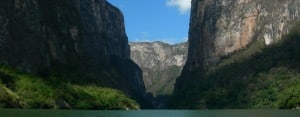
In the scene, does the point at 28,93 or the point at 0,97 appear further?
the point at 28,93

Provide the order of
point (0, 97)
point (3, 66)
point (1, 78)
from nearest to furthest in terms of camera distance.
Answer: point (0, 97) → point (1, 78) → point (3, 66)

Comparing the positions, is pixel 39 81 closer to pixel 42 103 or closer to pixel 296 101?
pixel 42 103

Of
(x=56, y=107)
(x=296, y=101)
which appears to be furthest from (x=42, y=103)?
(x=296, y=101)

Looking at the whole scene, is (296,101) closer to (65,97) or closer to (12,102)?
(65,97)

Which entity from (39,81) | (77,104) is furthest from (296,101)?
Result: (39,81)

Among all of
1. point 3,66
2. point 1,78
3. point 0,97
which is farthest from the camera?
point 3,66

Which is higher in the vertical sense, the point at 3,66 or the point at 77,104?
the point at 3,66

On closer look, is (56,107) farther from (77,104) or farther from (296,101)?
(296,101)

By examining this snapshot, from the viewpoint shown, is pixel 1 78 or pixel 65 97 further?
pixel 65 97

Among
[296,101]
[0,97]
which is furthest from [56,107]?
[296,101]
